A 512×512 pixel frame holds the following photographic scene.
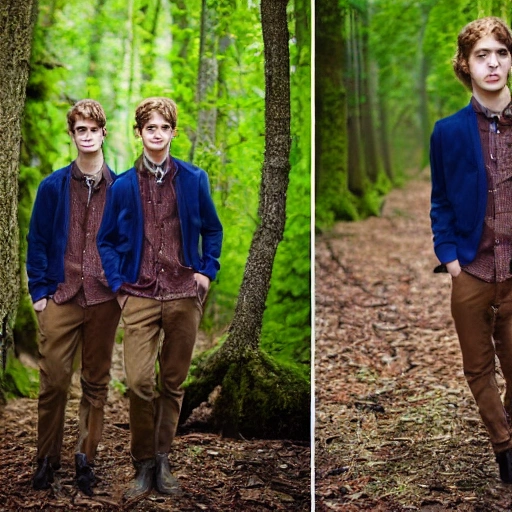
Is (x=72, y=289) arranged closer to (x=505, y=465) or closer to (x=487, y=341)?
(x=487, y=341)

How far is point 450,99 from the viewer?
6.19m

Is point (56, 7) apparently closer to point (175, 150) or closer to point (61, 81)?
point (61, 81)

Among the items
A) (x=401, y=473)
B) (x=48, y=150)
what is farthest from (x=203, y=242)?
(x=401, y=473)

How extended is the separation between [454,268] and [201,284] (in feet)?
4.30

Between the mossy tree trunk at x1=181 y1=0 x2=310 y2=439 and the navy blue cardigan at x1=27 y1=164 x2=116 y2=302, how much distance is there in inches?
35.0

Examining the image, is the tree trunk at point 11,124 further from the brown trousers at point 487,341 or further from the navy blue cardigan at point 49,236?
the brown trousers at point 487,341

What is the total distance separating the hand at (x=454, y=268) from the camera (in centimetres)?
415

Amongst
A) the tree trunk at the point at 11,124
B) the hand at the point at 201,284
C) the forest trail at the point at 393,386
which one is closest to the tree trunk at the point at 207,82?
the hand at the point at 201,284

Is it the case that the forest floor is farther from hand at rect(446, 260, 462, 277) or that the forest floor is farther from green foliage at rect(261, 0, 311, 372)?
hand at rect(446, 260, 462, 277)

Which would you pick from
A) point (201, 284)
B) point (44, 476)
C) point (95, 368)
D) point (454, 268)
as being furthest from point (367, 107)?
point (44, 476)

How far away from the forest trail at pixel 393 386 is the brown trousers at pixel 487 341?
0.20 meters

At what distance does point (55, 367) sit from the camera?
421 cm

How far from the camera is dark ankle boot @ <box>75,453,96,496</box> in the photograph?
13.9 ft

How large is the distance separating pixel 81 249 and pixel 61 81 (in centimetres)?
89
